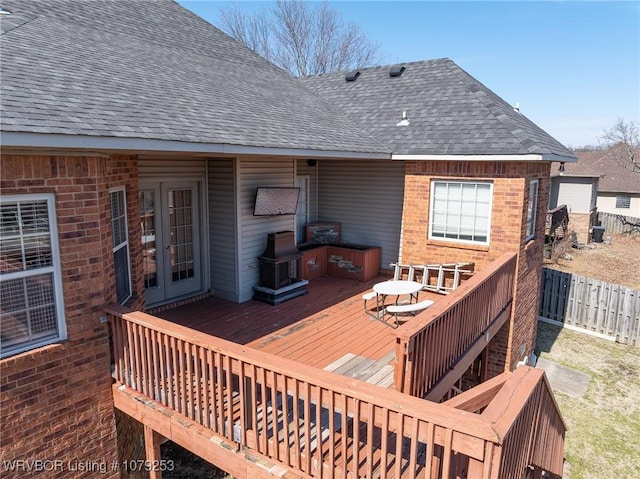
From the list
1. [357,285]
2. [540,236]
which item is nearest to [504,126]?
[540,236]

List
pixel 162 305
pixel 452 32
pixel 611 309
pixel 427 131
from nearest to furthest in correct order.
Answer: pixel 162 305, pixel 427 131, pixel 611 309, pixel 452 32

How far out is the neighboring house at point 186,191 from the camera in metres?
3.94

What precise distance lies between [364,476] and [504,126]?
24.0 ft

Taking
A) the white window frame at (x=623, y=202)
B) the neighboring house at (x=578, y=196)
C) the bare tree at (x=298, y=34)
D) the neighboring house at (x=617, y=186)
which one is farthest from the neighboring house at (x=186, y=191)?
the white window frame at (x=623, y=202)

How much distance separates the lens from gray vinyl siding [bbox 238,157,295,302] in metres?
7.92

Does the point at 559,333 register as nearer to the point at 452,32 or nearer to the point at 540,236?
the point at 540,236

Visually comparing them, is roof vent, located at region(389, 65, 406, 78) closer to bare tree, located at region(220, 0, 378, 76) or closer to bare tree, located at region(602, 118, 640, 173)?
bare tree, located at region(220, 0, 378, 76)

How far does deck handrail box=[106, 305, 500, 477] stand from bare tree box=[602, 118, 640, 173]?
39306 millimetres

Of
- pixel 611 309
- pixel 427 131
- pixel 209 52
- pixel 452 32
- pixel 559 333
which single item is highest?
pixel 452 32

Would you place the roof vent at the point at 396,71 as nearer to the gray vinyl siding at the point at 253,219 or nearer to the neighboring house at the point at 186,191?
the neighboring house at the point at 186,191

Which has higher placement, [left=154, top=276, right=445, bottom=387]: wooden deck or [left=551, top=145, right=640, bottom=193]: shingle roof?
[left=551, top=145, right=640, bottom=193]: shingle roof

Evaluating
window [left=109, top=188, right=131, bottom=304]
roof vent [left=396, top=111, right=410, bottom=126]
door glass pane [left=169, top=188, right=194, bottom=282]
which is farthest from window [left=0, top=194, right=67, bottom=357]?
roof vent [left=396, top=111, right=410, bottom=126]

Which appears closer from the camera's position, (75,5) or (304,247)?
(75,5)

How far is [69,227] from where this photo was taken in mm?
4160
